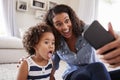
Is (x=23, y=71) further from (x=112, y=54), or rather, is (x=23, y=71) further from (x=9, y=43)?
(x=9, y=43)

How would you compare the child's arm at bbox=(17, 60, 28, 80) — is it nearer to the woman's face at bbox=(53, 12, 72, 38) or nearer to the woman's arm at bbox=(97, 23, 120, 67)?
the woman's face at bbox=(53, 12, 72, 38)

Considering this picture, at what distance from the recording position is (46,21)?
1410mm

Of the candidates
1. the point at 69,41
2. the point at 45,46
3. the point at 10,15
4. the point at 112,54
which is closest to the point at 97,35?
the point at 112,54

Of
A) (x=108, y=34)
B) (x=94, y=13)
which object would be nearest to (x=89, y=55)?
(x=108, y=34)

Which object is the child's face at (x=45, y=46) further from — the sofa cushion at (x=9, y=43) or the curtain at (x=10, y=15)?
the curtain at (x=10, y=15)

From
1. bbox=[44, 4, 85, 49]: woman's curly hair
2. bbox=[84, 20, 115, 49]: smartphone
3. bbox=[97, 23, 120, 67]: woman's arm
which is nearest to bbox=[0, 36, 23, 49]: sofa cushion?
bbox=[44, 4, 85, 49]: woman's curly hair

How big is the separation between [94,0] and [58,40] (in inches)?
123

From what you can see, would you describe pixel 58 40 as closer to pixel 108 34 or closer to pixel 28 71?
pixel 28 71

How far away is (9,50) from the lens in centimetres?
302

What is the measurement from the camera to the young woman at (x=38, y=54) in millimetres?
1208

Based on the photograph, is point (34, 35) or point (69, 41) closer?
point (34, 35)

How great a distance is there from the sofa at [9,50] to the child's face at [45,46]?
182 cm

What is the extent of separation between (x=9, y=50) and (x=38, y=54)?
1862 millimetres

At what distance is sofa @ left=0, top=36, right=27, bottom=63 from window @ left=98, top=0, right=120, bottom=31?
194 centimetres
